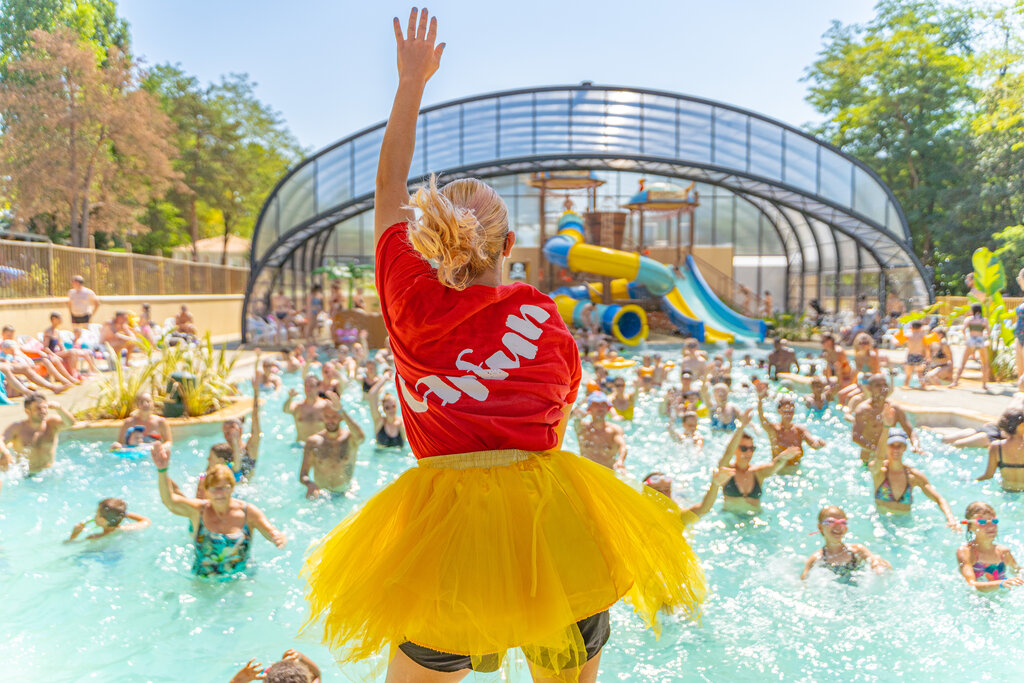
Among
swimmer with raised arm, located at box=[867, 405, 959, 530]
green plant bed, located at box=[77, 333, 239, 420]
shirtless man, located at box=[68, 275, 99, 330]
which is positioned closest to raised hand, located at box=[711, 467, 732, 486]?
swimmer with raised arm, located at box=[867, 405, 959, 530]

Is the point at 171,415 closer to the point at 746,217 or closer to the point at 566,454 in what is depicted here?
the point at 566,454

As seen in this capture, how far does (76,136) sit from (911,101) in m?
20.8

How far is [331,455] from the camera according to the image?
662cm

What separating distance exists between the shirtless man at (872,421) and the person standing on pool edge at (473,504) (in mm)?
6875

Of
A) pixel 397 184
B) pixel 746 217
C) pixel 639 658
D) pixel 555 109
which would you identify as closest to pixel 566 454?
pixel 397 184

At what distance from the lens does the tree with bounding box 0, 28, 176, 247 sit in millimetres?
8219

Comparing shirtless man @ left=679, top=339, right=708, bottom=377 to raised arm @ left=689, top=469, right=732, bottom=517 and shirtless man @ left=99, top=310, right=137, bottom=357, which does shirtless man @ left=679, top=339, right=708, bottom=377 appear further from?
shirtless man @ left=99, top=310, right=137, bottom=357

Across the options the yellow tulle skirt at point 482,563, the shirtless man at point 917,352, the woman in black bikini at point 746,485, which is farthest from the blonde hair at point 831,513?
the shirtless man at point 917,352

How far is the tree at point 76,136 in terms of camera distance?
27.0ft

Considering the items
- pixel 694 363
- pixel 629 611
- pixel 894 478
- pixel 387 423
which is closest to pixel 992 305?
pixel 894 478

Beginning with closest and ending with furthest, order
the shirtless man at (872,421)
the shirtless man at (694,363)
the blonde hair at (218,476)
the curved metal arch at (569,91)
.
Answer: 1. the blonde hair at (218,476)
2. the shirtless man at (872,421)
3. the shirtless man at (694,363)
4. the curved metal arch at (569,91)

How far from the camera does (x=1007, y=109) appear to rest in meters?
6.31

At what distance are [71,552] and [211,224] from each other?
3279 centimetres

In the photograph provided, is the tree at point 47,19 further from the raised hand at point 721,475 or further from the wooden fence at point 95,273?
the raised hand at point 721,475
